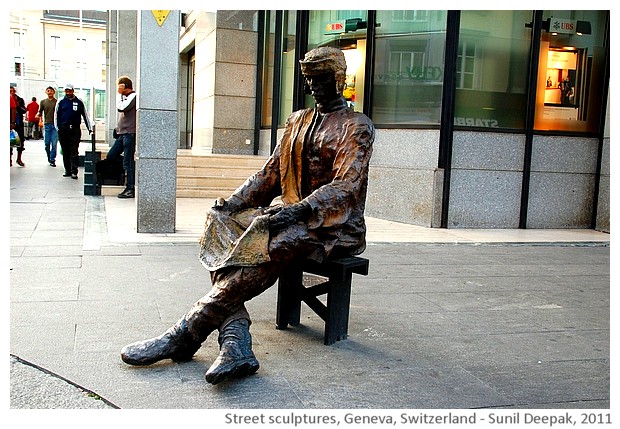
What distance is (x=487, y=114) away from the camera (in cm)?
1006

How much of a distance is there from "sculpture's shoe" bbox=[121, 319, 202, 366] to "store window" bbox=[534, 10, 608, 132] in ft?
25.7

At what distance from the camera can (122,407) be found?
→ 320 centimetres

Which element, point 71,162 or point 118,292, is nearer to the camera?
point 118,292

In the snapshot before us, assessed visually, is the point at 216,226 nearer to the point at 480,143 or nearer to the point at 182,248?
the point at 182,248

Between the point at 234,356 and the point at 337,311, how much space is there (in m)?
0.97

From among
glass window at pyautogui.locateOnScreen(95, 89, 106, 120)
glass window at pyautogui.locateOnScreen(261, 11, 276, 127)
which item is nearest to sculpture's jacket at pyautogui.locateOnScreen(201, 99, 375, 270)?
glass window at pyautogui.locateOnScreen(261, 11, 276, 127)

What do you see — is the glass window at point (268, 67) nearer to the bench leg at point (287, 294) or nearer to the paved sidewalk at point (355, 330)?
the paved sidewalk at point (355, 330)

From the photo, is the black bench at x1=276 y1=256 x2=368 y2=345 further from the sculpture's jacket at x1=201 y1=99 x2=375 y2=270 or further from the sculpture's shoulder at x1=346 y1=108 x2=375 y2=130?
the sculpture's shoulder at x1=346 y1=108 x2=375 y2=130

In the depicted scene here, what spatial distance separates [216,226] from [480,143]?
672 centimetres

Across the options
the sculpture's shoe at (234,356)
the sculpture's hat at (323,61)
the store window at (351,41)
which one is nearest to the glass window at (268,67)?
the store window at (351,41)

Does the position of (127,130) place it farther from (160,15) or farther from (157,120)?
(160,15)

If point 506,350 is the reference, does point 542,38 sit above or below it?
above

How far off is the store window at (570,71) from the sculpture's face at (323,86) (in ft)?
22.2
